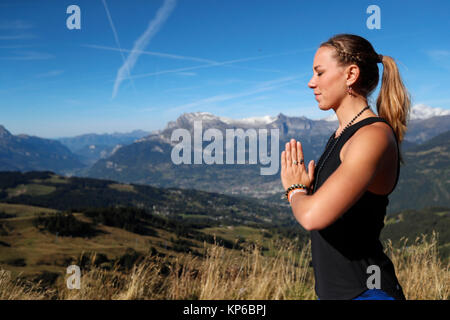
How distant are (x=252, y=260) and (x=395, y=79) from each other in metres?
5.11

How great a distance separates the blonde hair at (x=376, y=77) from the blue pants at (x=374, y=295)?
1.08 meters

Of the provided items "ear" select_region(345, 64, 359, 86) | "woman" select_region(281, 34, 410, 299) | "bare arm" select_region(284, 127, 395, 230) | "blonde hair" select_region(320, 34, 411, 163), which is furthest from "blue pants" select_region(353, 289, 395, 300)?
"ear" select_region(345, 64, 359, 86)

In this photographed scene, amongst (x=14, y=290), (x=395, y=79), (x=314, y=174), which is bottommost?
(x=14, y=290)

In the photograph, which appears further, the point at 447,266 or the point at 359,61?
the point at 447,266

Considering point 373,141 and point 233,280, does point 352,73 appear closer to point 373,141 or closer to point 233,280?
point 373,141

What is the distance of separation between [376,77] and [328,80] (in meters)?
0.47

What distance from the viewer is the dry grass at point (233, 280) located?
6.06 m

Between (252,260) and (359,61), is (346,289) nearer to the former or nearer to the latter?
(359,61)

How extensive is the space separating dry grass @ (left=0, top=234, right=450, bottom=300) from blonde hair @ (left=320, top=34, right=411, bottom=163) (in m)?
4.24

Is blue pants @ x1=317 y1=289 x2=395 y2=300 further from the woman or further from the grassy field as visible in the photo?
the grassy field

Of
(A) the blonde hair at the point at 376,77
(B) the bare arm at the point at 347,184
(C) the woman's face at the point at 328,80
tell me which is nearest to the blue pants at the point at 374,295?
(B) the bare arm at the point at 347,184

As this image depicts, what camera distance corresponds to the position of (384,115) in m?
2.75
